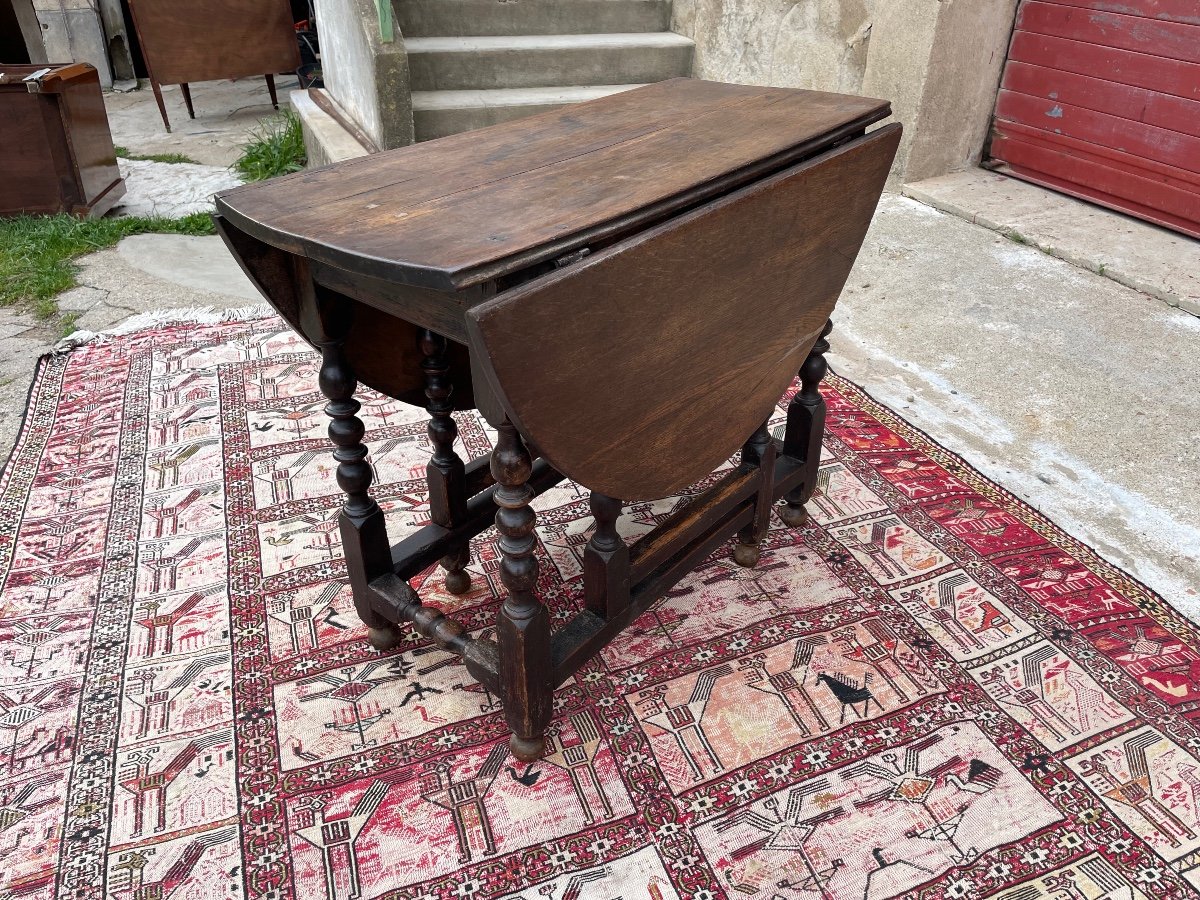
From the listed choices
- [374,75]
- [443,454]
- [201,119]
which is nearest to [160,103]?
[201,119]

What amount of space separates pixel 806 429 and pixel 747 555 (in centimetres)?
35

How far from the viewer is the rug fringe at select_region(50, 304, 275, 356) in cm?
327

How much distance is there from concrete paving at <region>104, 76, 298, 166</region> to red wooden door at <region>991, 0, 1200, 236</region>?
4.60m

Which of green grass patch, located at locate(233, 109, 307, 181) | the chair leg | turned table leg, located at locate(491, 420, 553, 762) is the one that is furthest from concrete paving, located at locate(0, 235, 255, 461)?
the chair leg

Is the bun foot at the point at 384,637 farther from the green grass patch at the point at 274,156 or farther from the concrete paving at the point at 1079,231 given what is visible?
the green grass patch at the point at 274,156

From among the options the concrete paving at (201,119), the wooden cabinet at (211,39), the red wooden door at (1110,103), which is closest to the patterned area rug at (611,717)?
the red wooden door at (1110,103)

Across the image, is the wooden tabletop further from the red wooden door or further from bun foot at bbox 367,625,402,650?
the red wooden door

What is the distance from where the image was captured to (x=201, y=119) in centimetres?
667

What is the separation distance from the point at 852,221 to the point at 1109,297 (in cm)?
201

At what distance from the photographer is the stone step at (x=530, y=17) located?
467cm

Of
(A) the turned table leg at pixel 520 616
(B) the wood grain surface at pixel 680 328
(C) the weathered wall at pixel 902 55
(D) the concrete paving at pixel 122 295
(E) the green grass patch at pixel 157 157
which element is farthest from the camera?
(E) the green grass patch at pixel 157 157

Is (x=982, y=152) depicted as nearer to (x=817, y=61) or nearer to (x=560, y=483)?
(x=817, y=61)

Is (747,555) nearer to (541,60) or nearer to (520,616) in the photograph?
(520,616)

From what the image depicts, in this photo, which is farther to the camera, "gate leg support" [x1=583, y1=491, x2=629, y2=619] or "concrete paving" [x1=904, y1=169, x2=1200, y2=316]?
"concrete paving" [x1=904, y1=169, x2=1200, y2=316]
